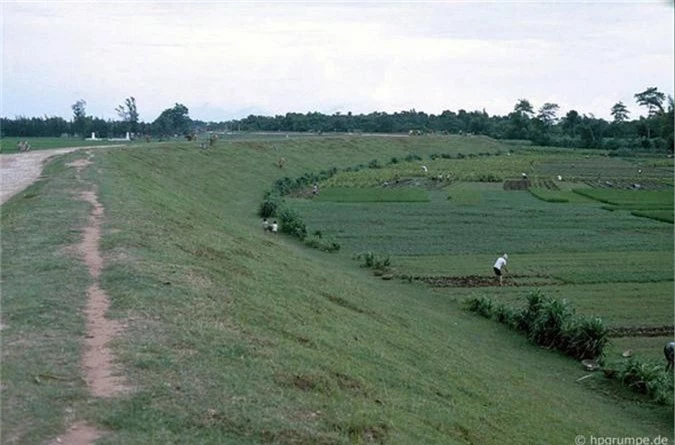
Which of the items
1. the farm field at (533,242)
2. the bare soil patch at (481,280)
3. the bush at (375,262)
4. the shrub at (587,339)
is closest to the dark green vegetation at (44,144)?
the farm field at (533,242)

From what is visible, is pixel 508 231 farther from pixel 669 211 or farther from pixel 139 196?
pixel 139 196

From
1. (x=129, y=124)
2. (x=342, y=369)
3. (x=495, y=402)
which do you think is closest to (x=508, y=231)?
(x=495, y=402)

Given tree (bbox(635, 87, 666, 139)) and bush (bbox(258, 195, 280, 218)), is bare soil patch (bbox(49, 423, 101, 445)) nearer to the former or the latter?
bush (bbox(258, 195, 280, 218))

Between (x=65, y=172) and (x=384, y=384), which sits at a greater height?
(x=65, y=172)

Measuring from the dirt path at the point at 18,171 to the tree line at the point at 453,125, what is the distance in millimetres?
48031

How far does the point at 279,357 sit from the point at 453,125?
144965 mm

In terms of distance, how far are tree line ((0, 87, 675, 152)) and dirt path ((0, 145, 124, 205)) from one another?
48031mm

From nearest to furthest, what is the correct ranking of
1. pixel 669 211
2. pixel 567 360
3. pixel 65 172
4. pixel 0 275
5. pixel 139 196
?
pixel 0 275, pixel 567 360, pixel 139 196, pixel 65 172, pixel 669 211

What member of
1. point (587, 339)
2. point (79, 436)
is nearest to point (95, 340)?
point (79, 436)

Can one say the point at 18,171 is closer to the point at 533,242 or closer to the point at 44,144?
the point at 533,242

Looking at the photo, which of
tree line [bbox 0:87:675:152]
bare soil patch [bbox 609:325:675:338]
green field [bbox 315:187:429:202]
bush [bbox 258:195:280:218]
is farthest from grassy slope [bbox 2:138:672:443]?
A: tree line [bbox 0:87:675:152]

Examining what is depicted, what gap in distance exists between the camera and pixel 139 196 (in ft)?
81.9

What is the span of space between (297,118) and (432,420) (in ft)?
418

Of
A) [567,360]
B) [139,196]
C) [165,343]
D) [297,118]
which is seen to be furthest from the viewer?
[297,118]
